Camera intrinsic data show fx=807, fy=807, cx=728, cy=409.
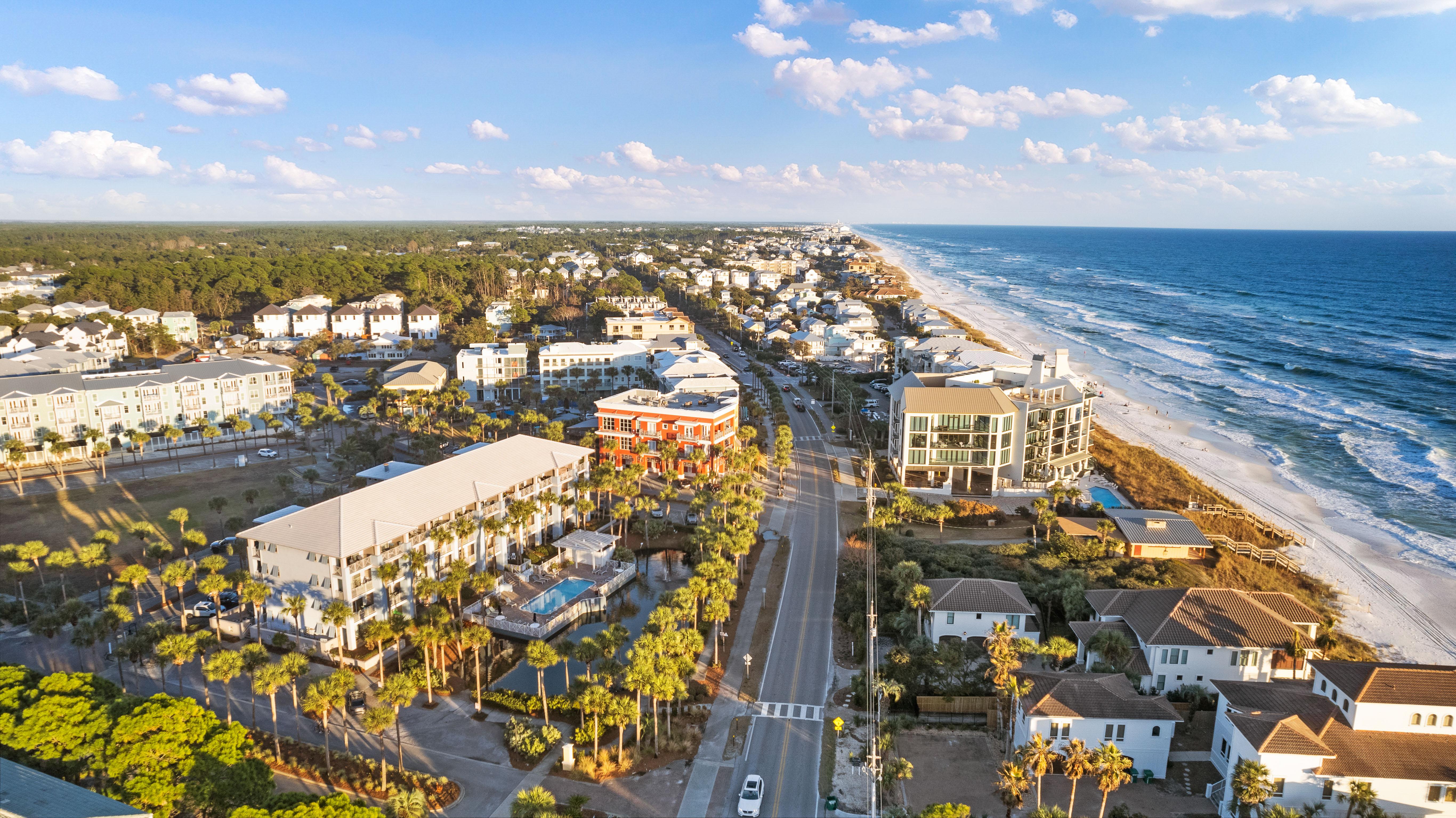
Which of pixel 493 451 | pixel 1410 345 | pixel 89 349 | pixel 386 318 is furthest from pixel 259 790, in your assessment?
pixel 1410 345

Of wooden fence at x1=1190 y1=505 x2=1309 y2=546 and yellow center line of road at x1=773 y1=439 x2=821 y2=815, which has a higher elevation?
wooden fence at x1=1190 y1=505 x2=1309 y2=546

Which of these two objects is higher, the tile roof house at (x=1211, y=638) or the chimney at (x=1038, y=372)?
the chimney at (x=1038, y=372)

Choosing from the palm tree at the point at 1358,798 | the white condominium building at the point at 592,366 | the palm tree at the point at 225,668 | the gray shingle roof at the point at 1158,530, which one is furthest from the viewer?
the white condominium building at the point at 592,366

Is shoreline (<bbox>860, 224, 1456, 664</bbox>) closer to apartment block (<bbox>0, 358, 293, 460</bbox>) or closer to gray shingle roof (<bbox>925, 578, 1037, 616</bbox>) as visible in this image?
gray shingle roof (<bbox>925, 578, 1037, 616</bbox>)

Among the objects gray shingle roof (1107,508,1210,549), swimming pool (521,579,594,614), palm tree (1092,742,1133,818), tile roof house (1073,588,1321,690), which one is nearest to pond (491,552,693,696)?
swimming pool (521,579,594,614)

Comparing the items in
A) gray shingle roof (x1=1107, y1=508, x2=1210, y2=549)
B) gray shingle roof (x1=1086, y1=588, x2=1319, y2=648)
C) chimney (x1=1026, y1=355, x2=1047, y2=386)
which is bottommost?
gray shingle roof (x1=1107, y1=508, x2=1210, y2=549)

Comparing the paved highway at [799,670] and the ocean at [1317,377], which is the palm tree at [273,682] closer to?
the paved highway at [799,670]

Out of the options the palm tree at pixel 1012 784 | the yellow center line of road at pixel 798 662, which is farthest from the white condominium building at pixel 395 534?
the palm tree at pixel 1012 784
